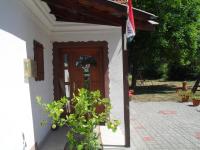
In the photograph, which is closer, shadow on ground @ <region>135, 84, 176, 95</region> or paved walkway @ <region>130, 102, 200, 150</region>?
paved walkway @ <region>130, 102, 200, 150</region>

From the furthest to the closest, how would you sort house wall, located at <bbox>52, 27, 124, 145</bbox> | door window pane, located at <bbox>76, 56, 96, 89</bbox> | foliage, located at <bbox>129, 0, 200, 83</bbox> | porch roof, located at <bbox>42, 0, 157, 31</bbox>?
foliage, located at <bbox>129, 0, 200, 83</bbox> < door window pane, located at <bbox>76, 56, 96, 89</bbox> < house wall, located at <bbox>52, 27, 124, 145</bbox> < porch roof, located at <bbox>42, 0, 157, 31</bbox>

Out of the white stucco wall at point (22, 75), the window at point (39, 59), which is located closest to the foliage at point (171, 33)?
the white stucco wall at point (22, 75)

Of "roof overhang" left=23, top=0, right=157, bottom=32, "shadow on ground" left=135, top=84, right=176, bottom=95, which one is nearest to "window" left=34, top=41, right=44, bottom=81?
"roof overhang" left=23, top=0, right=157, bottom=32

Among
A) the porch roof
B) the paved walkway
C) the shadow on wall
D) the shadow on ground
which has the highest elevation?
the porch roof

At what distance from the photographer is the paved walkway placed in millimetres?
8188

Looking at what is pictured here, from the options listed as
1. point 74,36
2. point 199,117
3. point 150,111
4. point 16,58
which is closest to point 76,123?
point 16,58

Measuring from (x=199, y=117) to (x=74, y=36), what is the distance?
5941mm

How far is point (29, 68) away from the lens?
6668 millimetres

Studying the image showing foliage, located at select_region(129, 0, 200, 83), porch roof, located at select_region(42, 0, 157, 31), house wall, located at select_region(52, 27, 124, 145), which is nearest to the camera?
porch roof, located at select_region(42, 0, 157, 31)

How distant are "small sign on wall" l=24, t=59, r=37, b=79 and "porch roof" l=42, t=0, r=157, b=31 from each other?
1.33 metres

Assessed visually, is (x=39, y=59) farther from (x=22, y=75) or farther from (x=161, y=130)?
(x=161, y=130)

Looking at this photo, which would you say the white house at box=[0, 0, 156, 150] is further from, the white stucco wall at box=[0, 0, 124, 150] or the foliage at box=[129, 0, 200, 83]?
the foliage at box=[129, 0, 200, 83]

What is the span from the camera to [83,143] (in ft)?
16.6

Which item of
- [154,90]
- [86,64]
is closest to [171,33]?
[154,90]
